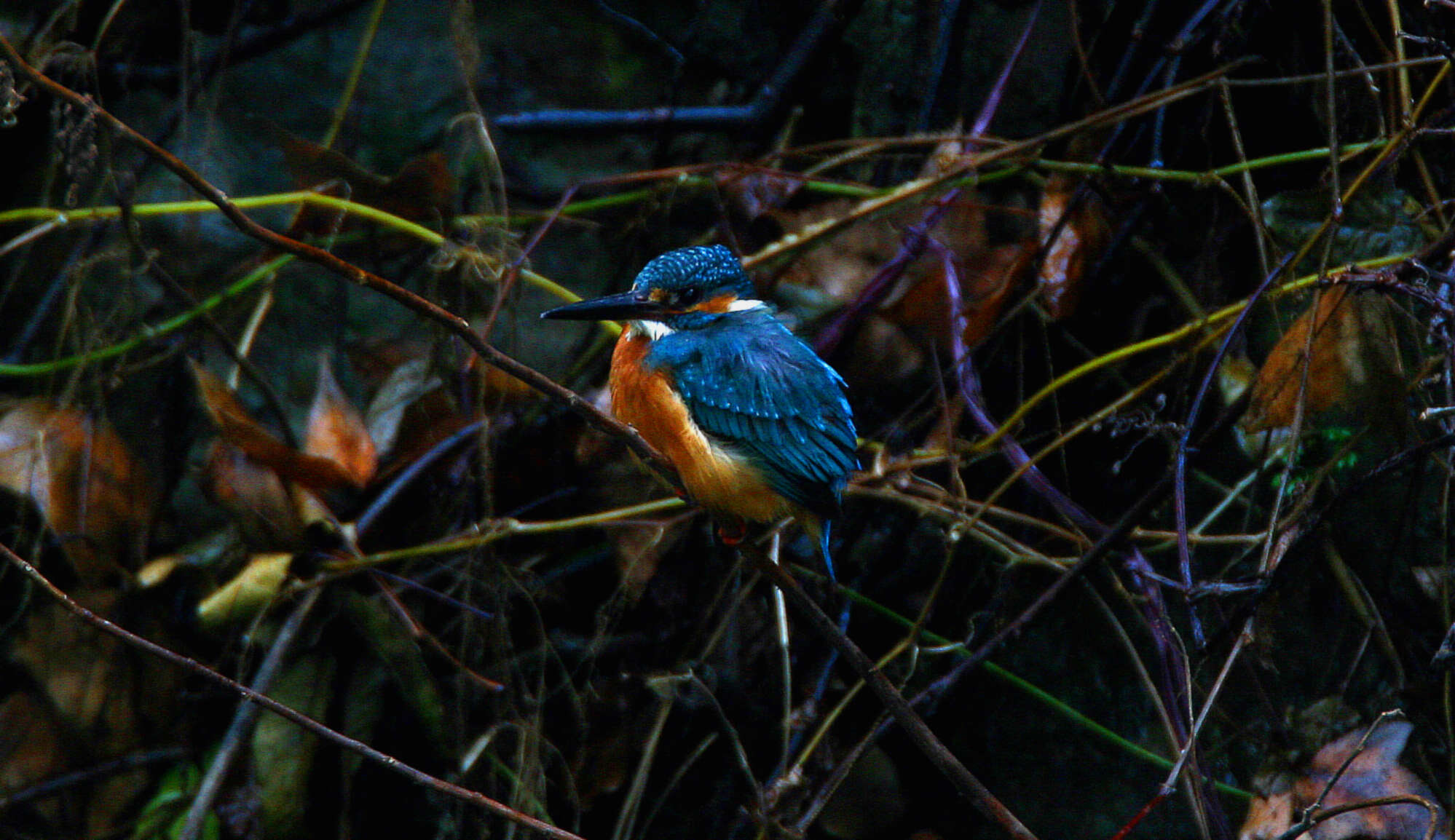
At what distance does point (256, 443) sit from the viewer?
2.20 m

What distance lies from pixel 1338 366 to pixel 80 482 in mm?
2502

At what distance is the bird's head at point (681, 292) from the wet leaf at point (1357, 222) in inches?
40.4

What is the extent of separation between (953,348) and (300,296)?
Answer: 1.75m

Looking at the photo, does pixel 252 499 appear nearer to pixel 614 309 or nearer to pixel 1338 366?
pixel 614 309

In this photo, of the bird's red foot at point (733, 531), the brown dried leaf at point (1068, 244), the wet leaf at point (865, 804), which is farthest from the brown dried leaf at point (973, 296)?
the wet leaf at point (865, 804)

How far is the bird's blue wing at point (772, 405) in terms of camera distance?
5.92ft

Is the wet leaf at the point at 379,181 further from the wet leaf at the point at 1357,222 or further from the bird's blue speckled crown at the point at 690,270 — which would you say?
the wet leaf at the point at 1357,222

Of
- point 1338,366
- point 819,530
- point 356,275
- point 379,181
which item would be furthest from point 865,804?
point 379,181

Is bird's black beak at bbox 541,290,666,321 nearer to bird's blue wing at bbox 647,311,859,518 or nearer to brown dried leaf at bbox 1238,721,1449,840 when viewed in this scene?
bird's blue wing at bbox 647,311,859,518

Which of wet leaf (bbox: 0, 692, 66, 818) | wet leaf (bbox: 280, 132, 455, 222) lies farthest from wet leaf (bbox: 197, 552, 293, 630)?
wet leaf (bbox: 280, 132, 455, 222)

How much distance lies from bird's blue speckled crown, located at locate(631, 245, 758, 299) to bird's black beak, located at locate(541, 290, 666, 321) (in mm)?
38

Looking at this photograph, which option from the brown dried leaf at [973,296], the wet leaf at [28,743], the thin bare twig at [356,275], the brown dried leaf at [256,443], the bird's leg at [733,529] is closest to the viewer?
the thin bare twig at [356,275]

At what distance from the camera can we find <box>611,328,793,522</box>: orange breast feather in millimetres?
1800

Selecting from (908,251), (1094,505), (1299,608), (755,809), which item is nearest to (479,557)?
(755,809)
